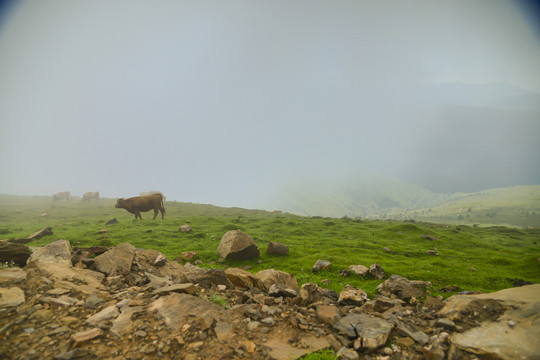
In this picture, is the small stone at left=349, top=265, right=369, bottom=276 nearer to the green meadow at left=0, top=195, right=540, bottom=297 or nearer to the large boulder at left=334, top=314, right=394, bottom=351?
the green meadow at left=0, top=195, right=540, bottom=297

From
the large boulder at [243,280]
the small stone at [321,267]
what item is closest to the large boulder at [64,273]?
the large boulder at [243,280]

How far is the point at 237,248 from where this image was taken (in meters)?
15.3

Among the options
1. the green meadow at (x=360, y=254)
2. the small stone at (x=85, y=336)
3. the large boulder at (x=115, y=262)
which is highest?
the large boulder at (x=115, y=262)

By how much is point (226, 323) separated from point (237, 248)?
9.39 metres

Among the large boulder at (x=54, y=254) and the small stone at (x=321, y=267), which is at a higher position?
the large boulder at (x=54, y=254)

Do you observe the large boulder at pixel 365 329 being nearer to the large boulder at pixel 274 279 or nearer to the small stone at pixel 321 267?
the large boulder at pixel 274 279

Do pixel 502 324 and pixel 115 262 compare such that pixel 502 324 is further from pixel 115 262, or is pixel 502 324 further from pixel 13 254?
pixel 13 254

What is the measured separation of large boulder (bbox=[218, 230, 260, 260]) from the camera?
1525cm

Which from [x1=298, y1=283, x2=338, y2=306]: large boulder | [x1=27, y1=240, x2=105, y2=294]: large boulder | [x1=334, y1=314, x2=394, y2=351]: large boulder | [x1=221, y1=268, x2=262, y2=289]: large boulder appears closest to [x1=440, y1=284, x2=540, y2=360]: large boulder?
[x1=334, y1=314, x2=394, y2=351]: large boulder

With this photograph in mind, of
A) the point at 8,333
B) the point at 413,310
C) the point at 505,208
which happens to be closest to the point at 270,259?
the point at 413,310

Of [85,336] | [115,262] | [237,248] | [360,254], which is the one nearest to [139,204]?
[237,248]

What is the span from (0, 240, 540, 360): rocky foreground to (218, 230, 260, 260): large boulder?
7052 mm

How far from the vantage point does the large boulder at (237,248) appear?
600 inches

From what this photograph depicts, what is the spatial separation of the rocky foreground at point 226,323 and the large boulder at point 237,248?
7052 millimetres
